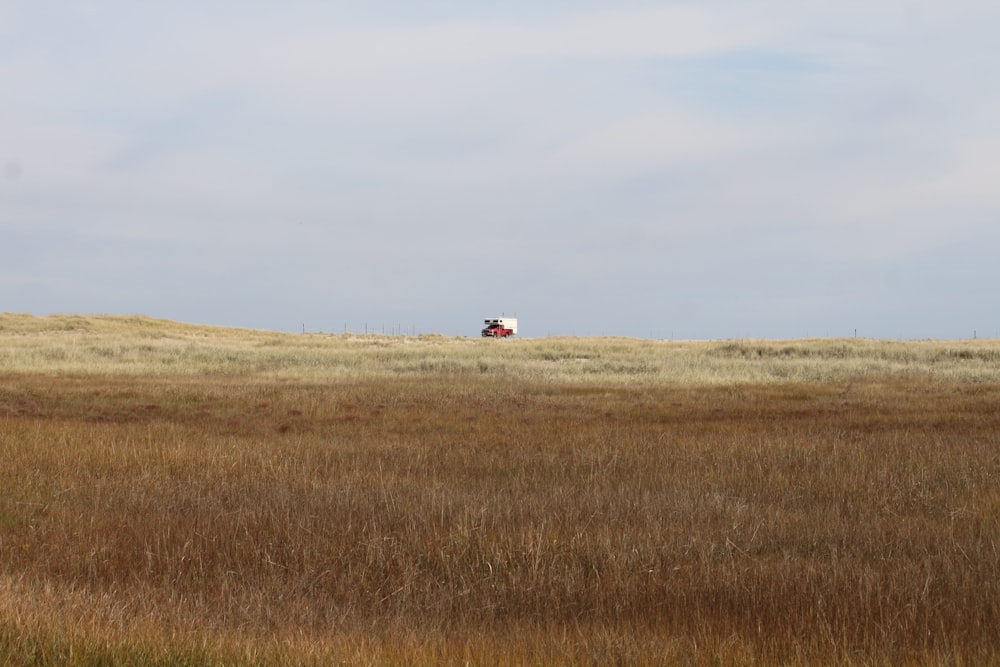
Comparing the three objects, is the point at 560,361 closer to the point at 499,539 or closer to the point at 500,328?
the point at 499,539

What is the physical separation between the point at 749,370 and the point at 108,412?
29.3 m

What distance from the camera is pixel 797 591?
6.93 meters

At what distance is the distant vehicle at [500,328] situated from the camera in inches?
3765

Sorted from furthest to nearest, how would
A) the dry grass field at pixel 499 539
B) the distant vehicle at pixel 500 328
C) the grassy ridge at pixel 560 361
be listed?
the distant vehicle at pixel 500 328
the grassy ridge at pixel 560 361
the dry grass field at pixel 499 539

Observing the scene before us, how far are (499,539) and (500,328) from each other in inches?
3483

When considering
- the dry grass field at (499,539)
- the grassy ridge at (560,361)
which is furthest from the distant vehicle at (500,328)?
the dry grass field at (499,539)

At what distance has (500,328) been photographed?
96.8 meters

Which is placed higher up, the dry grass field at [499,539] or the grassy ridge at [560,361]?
the grassy ridge at [560,361]

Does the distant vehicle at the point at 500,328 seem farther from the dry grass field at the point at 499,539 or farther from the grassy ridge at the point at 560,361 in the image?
the dry grass field at the point at 499,539

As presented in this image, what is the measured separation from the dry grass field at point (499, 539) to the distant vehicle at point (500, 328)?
74663mm

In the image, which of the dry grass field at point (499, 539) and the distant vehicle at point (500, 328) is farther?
the distant vehicle at point (500, 328)

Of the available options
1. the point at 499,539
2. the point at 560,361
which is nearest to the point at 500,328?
the point at 560,361

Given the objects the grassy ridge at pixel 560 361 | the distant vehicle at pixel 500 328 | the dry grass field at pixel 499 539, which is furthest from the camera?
the distant vehicle at pixel 500 328

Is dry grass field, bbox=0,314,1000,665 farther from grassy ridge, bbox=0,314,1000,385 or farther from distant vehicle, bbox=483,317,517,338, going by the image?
distant vehicle, bbox=483,317,517,338
